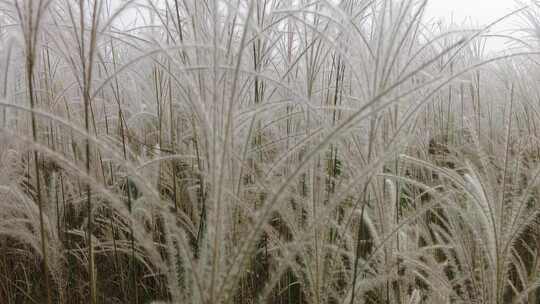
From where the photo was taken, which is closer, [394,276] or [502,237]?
[502,237]

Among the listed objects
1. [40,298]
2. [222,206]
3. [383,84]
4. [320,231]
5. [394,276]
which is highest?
[383,84]

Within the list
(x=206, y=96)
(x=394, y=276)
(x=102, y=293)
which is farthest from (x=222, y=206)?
(x=102, y=293)

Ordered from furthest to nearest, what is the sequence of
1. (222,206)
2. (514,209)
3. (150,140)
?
(150,140), (514,209), (222,206)

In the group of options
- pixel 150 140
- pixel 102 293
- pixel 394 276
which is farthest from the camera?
pixel 150 140

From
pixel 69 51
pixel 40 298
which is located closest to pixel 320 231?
pixel 69 51

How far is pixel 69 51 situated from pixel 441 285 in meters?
0.72

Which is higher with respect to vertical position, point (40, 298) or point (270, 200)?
point (270, 200)

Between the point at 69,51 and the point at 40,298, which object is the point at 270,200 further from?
the point at 40,298

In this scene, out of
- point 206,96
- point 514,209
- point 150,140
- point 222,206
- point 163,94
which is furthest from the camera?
point 150,140

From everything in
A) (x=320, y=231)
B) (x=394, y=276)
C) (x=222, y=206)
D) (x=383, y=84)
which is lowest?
(x=394, y=276)

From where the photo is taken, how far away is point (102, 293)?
3.40 ft

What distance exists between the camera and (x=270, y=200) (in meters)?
0.37

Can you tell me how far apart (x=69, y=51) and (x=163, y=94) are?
Answer: 1.63ft

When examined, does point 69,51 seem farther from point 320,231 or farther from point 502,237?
point 502,237
